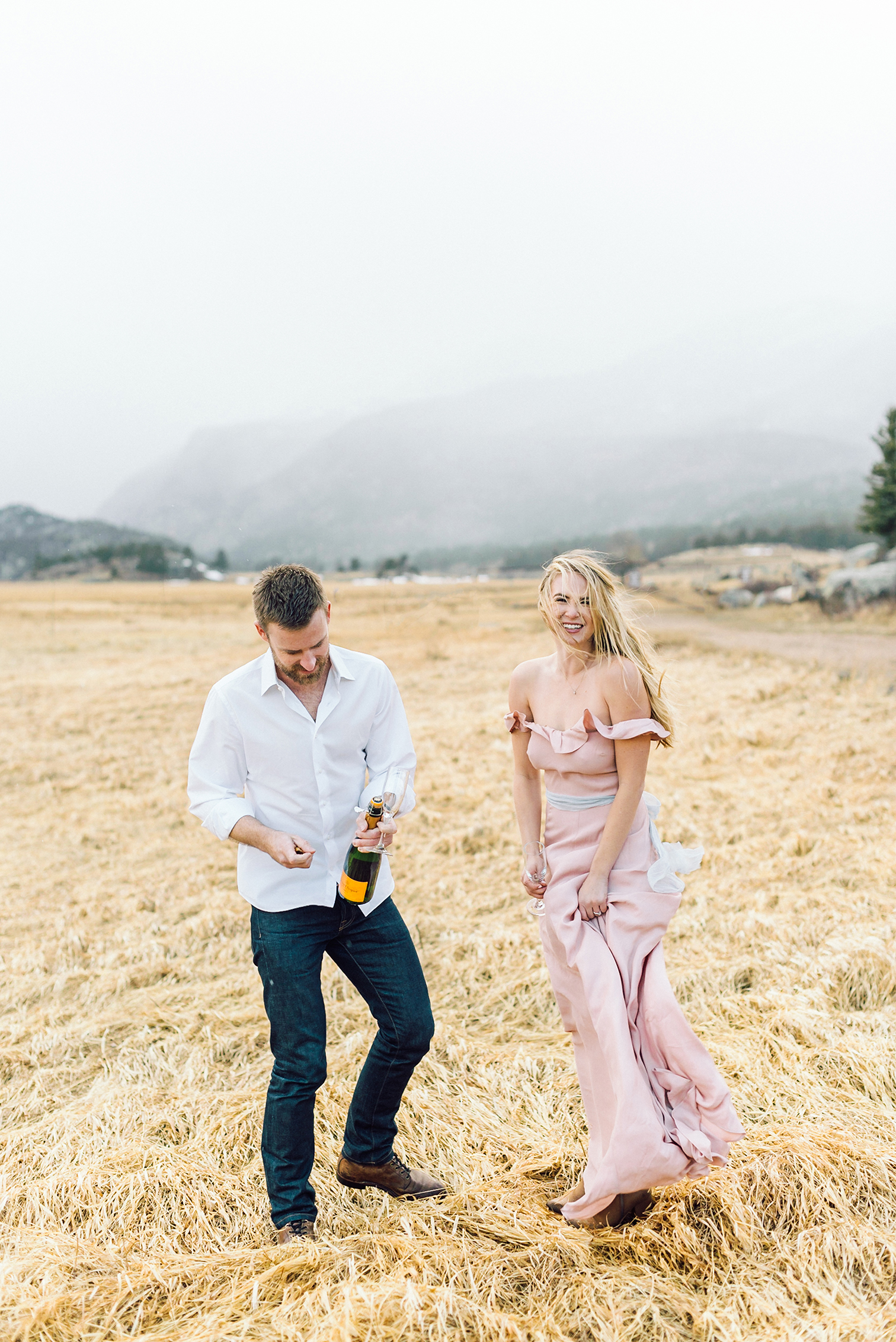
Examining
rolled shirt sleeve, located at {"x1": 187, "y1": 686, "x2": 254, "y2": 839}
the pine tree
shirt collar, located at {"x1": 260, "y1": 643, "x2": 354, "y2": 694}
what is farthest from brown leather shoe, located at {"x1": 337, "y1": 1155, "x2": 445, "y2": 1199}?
the pine tree

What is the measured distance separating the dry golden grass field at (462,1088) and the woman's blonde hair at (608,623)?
5.34 feet

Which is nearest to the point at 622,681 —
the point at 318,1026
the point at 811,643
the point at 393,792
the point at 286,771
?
the point at 393,792

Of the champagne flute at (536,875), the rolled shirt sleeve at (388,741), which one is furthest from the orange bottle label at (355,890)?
the champagne flute at (536,875)

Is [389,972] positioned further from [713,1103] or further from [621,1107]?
[713,1103]

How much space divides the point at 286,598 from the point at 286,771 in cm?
59

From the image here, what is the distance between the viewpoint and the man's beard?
112 inches

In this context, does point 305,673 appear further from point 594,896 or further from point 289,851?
point 594,896

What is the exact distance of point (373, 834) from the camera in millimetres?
2725

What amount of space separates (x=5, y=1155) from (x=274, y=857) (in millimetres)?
2099

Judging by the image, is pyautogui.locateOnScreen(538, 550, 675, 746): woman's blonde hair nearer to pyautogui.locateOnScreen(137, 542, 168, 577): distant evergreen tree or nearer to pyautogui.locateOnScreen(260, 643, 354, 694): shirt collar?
pyautogui.locateOnScreen(260, 643, 354, 694): shirt collar

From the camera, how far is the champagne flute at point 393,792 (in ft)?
Answer: 9.18

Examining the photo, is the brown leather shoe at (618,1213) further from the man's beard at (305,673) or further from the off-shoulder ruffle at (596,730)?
the man's beard at (305,673)

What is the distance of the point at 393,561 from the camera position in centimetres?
8969

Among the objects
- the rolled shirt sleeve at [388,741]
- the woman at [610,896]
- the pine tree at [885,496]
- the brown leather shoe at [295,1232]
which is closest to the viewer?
the woman at [610,896]
